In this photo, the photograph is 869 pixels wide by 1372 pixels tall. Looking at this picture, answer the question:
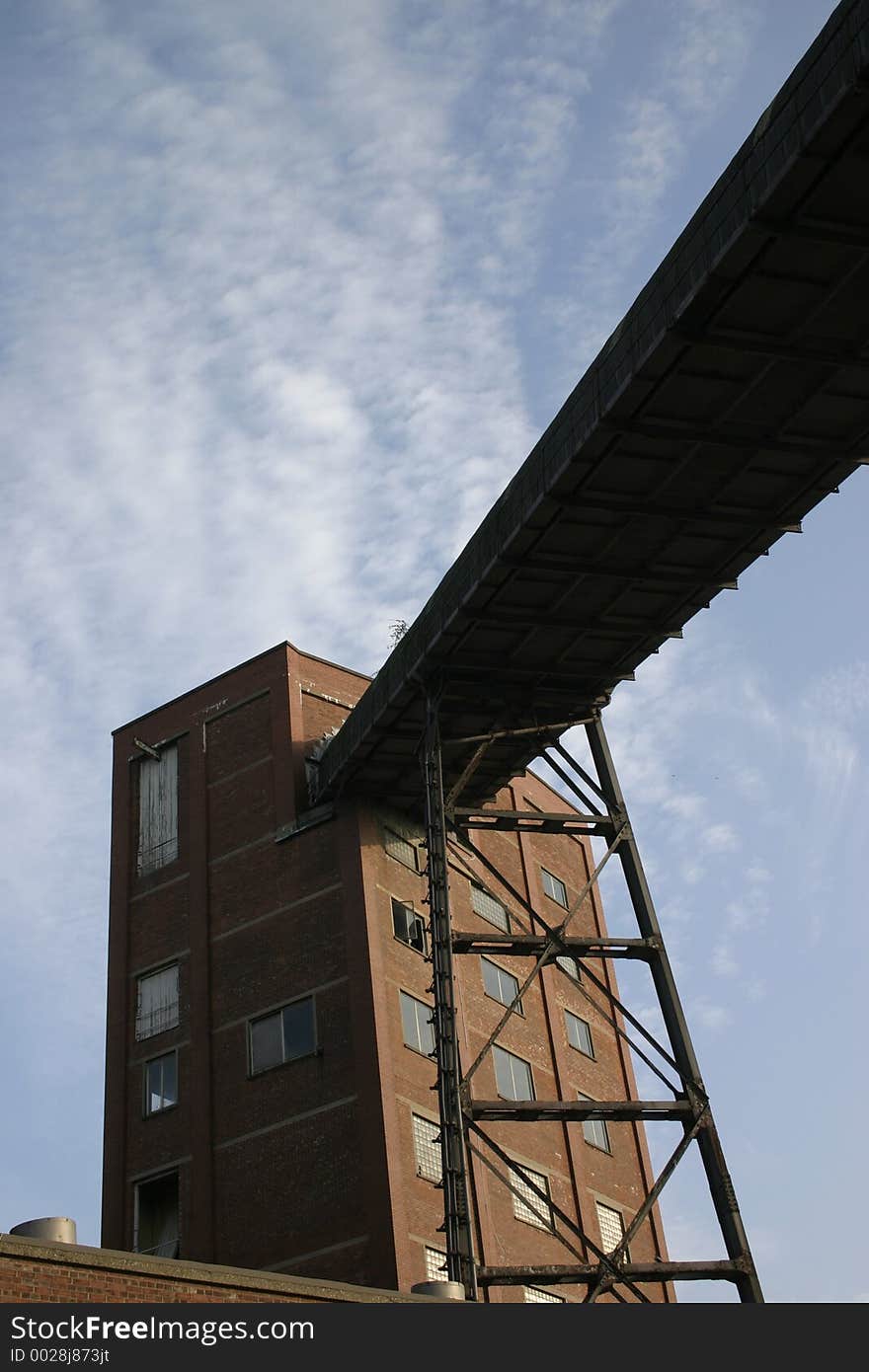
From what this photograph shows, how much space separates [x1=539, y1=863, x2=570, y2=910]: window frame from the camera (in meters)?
38.6

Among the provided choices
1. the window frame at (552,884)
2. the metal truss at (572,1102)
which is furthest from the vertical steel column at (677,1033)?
the window frame at (552,884)

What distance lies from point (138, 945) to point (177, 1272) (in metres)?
17.9

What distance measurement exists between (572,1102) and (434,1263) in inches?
177

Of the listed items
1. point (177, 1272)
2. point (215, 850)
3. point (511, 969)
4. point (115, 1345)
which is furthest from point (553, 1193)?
point (115, 1345)

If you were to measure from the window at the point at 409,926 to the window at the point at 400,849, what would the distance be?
0.96m

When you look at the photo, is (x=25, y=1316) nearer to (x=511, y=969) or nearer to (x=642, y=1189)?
(x=511, y=969)

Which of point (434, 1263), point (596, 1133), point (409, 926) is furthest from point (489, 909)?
point (434, 1263)

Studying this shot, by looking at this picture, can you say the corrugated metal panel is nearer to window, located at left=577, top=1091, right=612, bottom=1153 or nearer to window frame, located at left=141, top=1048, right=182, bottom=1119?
window frame, located at left=141, top=1048, right=182, bottom=1119

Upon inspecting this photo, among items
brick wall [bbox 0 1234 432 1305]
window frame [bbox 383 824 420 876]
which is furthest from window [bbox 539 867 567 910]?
brick wall [bbox 0 1234 432 1305]

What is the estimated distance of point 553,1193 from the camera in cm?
3225

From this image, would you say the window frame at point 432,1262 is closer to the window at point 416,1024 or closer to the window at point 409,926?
the window at point 416,1024

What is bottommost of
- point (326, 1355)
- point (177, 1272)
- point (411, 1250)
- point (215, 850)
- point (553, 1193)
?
point (326, 1355)

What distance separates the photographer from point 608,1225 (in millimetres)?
34281

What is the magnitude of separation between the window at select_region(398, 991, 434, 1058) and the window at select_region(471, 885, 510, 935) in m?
4.48
